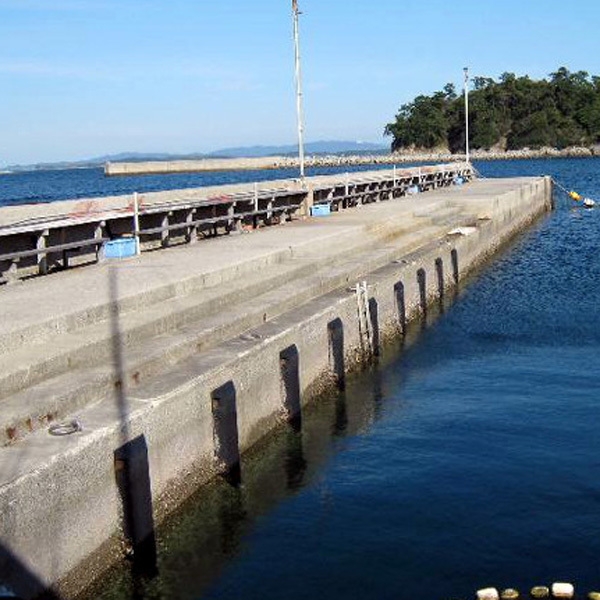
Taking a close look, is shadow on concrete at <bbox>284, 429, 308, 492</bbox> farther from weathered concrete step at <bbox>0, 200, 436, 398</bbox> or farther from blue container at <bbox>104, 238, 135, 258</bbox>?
blue container at <bbox>104, 238, 135, 258</bbox>

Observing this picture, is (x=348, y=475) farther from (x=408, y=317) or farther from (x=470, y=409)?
(x=408, y=317)

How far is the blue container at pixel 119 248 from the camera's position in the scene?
60.7 ft

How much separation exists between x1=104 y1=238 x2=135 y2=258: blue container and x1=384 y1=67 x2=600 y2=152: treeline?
16931cm

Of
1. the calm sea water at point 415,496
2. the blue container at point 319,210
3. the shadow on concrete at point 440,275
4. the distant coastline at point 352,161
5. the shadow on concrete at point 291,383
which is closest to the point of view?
the calm sea water at point 415,496

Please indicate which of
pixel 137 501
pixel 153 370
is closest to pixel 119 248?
pixel 153 370

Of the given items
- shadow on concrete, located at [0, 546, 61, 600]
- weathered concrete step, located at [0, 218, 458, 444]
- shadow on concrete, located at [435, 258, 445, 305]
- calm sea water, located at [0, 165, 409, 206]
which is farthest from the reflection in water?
calm sea water, located at [0, 165, 409, 206]

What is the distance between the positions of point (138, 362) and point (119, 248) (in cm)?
816

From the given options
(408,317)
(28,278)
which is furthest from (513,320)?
(28,278)

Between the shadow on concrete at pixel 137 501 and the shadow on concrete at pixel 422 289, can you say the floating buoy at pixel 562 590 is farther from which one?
the shadow on concrete at pixel 422 289

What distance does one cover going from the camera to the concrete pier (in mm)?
8039

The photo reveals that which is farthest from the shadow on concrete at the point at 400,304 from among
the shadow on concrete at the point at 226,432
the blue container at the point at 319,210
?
the blue container at the point at 319,210

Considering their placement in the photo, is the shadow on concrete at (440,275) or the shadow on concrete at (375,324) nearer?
the shadow on concrete at (375,324)

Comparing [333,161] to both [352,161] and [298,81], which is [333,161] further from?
[298,81]

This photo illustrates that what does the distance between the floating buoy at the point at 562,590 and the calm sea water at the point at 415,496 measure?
0.78ft
